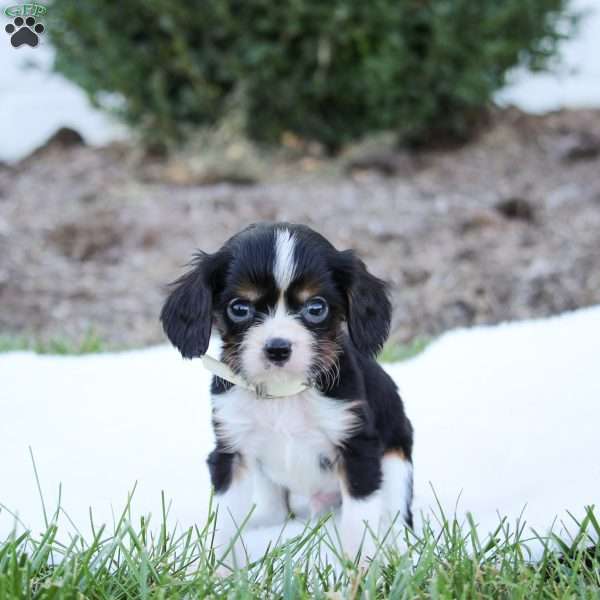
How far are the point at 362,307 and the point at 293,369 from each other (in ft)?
1.20

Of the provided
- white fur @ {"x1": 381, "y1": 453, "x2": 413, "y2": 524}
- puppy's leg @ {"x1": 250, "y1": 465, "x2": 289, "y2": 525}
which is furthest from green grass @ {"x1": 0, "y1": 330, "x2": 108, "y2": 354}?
white fur @ {"x1": 381, "y1": 453, "x2": 413, "y2": 524}

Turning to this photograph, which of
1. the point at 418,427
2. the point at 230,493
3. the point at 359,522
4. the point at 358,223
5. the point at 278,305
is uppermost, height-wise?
the point at 358,223

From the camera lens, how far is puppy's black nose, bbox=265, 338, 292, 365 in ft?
9.10

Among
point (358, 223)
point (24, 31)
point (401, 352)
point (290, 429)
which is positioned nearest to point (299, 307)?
point (290, 429)

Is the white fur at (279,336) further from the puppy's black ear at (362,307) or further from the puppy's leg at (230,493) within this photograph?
the puppy's leg at (230,493)

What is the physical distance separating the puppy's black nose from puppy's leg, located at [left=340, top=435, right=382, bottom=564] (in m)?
0.45

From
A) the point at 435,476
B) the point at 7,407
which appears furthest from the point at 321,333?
the point at 7,407

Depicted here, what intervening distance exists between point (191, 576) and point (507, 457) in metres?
1.58

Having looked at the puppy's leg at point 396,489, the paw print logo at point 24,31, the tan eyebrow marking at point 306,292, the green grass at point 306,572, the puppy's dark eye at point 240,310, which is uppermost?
the paw print logo at point 24,31

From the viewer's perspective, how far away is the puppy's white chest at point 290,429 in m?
3.07

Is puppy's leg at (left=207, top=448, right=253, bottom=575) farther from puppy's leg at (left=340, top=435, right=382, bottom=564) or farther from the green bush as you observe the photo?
the green bush

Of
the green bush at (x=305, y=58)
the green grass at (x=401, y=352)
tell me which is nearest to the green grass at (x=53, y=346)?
the green grass at (x=401, y=352)

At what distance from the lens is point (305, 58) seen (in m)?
9.45

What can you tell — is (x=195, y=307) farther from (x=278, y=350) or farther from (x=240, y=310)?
(x=278, y=350)
